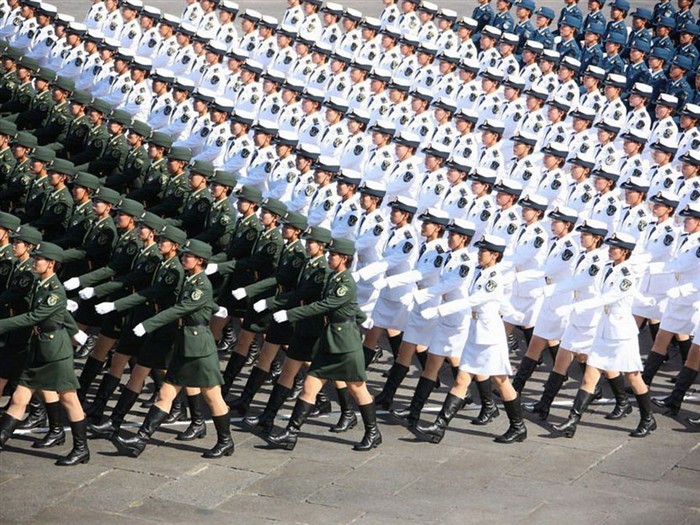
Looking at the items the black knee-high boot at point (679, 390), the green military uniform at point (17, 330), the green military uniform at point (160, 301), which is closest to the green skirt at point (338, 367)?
the green military uniform at point (160, 301)

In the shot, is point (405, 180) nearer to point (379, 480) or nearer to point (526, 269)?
point (526, 269)

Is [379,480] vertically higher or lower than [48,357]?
lower

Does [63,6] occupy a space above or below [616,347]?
above

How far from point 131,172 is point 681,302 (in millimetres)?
5800

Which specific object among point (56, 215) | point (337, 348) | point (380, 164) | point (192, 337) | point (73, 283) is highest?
point (380, 164)

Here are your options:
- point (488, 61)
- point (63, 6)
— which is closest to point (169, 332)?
point (488, 61)

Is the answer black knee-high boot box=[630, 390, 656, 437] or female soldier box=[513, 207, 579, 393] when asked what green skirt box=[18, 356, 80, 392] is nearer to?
female soldier box=[513, 207, 579, 393]

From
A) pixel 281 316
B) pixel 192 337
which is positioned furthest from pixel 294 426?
pixel 192 337

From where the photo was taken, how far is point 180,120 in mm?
17422

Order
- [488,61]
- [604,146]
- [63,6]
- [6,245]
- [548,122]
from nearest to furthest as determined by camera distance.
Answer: [6,245] → [604,146] → [548,122] → [488,61] → [63,6]

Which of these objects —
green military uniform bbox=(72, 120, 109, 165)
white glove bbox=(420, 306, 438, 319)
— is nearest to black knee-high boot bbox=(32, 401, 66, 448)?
white glove bbox=(420, 306, 438, 319)

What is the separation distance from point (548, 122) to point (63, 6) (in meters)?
12.3

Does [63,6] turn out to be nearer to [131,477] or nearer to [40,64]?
[40,64]

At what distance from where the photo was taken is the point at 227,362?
14570 mm
